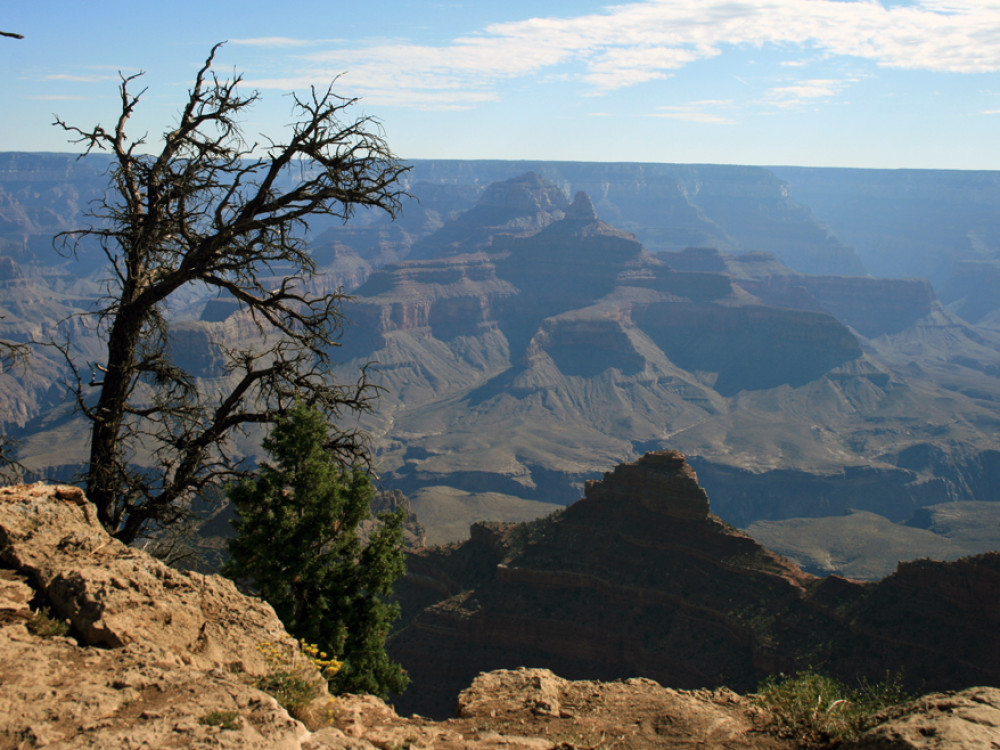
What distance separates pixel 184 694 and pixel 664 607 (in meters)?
40.9

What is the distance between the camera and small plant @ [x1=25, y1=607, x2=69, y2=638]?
7.59m

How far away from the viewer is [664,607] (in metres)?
44.8

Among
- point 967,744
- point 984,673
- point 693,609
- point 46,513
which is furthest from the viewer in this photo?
point 693,609

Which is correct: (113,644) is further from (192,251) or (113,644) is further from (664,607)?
(664,607)

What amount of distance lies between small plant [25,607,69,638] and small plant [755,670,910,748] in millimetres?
7640

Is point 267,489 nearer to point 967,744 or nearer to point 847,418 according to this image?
point 967,744

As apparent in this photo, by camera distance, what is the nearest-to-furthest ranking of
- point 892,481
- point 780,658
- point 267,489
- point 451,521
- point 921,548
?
point 267,489 → point 780,658 → point 921,548 → point 451,521 → point 892,481

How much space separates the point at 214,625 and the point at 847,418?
601 ft

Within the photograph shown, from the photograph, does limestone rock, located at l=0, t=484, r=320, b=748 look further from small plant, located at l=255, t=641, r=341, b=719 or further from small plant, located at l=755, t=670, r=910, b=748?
small plant, located at l=755, t=670, r=910, b=748

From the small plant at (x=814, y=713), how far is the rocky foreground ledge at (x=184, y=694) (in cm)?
24

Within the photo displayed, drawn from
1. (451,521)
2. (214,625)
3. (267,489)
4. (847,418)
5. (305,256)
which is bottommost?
(451,521)

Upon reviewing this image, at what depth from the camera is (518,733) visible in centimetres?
946

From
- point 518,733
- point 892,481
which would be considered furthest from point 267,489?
point 892,481

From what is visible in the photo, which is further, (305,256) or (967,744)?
(305,256)
